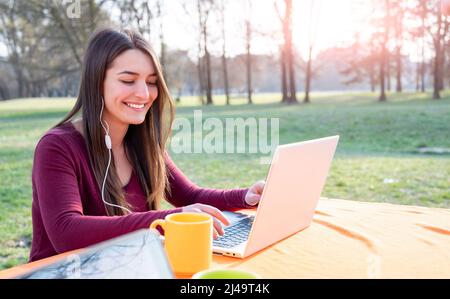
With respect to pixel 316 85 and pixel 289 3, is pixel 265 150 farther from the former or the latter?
pixel 316 85

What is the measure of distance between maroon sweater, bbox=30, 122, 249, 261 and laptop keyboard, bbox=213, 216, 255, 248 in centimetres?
15

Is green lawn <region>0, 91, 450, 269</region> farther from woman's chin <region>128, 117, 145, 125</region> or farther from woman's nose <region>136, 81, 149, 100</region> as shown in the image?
woman's nose <region>136, 81, 149, 100</region>

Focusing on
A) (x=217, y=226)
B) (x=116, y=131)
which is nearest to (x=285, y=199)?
(x=217, y=226)

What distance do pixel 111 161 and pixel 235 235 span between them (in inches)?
24.5

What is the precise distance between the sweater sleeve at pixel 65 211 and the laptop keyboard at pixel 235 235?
0.48 ft

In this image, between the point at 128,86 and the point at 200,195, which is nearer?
the point at 128,86

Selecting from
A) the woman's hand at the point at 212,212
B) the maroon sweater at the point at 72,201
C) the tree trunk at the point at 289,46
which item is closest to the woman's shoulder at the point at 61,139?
the maroon sweater at the point at 72,201

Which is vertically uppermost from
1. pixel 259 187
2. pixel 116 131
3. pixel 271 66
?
pixel 271 66

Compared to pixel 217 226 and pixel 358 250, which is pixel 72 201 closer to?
pixel 217 226

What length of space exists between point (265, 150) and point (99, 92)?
24.7ft

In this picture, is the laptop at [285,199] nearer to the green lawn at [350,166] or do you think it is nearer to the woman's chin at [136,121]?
the woman's chin at [136,121]

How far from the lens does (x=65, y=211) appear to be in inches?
52.7

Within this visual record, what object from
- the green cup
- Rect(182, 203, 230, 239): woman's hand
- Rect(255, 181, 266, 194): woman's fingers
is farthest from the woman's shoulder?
the green cup

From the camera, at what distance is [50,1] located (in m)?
19.7
